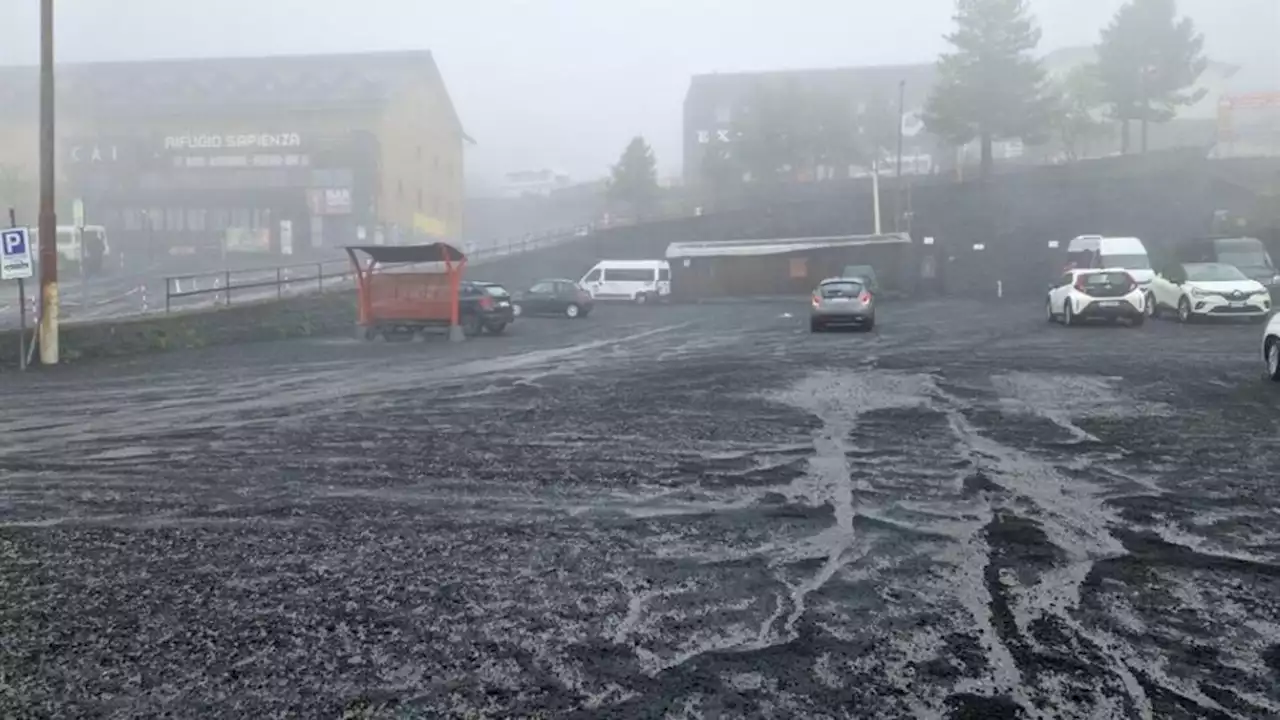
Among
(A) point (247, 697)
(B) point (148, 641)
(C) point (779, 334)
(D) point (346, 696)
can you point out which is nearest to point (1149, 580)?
(D) point (346, 696)

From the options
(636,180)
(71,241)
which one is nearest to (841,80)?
(636,180)

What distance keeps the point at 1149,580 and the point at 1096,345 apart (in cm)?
1631

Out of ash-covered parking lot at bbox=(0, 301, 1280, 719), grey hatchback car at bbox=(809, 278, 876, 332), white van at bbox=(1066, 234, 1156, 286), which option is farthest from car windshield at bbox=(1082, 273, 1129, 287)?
ash-covered parking lot at bbox=(0, 301, 1280, 719)

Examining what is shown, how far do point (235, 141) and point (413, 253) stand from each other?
4802 cm

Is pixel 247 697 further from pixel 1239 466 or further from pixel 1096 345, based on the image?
pixel 1096 345

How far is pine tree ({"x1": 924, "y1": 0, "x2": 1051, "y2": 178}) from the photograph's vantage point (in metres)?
62.3

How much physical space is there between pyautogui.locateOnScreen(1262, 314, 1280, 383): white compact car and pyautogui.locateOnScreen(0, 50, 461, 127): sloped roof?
61258mm

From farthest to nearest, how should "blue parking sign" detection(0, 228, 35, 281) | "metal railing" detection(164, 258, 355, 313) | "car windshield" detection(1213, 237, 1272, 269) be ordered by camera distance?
"car windshield" detection(1213, 237, 1272, 269), "metal railing" detection(164, 258, 355, 313), "blue parking sign" detection(0, 228, 35, 281)

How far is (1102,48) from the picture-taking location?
67938mm

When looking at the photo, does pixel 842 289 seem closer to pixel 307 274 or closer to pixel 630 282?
pixel 630 282

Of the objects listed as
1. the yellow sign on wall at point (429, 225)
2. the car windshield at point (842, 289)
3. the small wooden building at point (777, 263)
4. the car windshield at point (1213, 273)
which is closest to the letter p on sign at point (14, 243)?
the car windshield at point (842, 289)

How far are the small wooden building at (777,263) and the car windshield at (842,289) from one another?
72.8 feet

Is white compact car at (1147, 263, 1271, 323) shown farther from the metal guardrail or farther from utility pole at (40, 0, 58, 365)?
utility pole at (40, 0, 58, 365)

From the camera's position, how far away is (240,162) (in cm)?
6881
